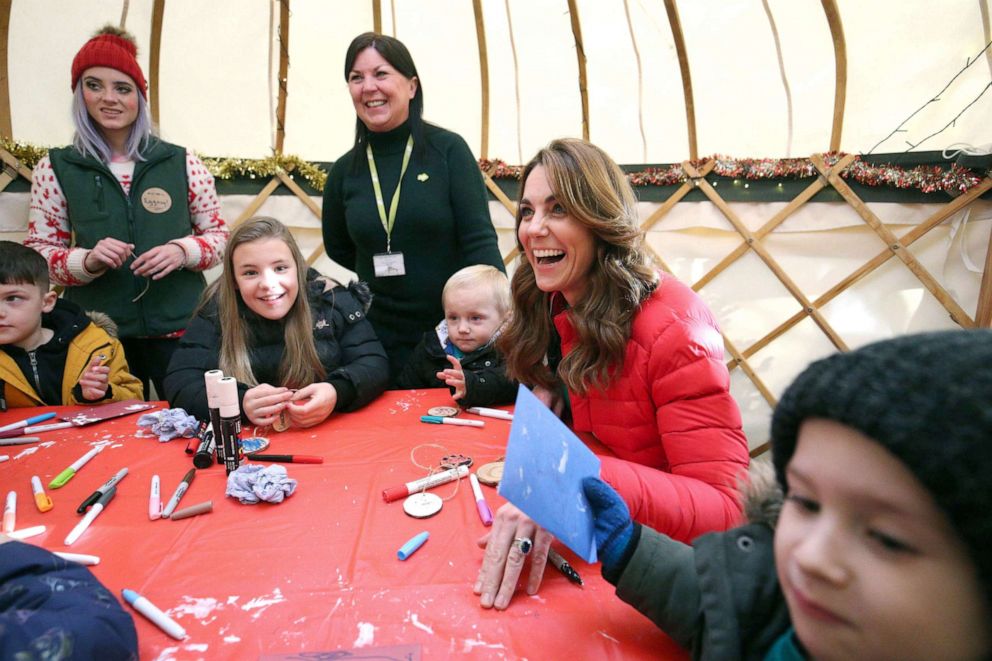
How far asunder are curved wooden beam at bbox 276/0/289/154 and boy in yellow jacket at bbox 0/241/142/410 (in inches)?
57.0

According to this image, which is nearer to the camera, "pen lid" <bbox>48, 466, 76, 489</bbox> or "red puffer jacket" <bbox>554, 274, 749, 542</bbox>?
"red puffer jacket" <bbox>554, 274, 749, 542</bbox>

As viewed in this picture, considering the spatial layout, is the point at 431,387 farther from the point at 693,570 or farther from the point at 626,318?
the point at 693,570

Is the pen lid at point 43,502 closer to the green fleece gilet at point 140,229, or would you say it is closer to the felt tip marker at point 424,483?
the felt tip marker at point 424,483

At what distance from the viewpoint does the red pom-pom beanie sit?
5.24 ft

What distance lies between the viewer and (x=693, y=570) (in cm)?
58

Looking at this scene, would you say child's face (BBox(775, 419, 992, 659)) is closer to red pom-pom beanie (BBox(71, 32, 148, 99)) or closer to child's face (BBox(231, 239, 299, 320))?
child's face (BBox(231, 239, 299, 320))

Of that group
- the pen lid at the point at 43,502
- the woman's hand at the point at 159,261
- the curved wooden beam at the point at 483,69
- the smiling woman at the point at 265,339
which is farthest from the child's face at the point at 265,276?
the curved wooden beam at the point at 483,69

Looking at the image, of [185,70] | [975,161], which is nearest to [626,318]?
[975,161]

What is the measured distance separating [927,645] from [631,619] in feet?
1.08

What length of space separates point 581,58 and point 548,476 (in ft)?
8.64

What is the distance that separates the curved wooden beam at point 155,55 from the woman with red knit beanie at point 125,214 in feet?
3.08

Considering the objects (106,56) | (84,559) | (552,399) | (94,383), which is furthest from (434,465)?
(106,56)

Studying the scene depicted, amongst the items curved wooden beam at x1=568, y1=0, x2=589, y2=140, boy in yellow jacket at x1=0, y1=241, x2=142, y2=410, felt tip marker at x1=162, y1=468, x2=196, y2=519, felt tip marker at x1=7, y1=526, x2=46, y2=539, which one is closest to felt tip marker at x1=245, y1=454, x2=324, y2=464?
felt tip marker at x1=162, y1=468, x2=196, y2=519

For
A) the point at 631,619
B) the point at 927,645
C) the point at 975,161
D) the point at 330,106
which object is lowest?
the point at 631,619
